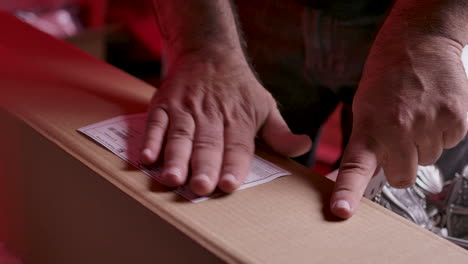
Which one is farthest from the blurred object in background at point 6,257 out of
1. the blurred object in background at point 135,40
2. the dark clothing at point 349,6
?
the blurred object in background at point 135,40

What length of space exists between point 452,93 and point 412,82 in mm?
48

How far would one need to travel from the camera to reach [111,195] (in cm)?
63

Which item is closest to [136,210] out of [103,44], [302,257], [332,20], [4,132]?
[302,257]

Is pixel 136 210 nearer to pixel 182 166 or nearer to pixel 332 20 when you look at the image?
pixel 182 166

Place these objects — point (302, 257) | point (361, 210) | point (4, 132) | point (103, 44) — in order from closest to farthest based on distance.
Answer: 1. point (302, 257)
2. point (361, 210)
3. point (4, 132)
4. point (103, 44)

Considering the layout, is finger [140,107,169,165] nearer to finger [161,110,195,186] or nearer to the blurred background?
finger [161,110,195,186]

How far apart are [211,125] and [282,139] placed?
0.31 feet

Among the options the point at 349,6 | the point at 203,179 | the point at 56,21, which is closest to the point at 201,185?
the point at 203,179

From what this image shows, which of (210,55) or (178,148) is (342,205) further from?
(210,55)

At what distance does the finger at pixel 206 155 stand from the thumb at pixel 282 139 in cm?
7

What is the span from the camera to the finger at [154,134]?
2.24 ft

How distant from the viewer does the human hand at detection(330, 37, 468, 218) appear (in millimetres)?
683

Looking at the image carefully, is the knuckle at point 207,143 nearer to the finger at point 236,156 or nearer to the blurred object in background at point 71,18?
the finger at point 236,156

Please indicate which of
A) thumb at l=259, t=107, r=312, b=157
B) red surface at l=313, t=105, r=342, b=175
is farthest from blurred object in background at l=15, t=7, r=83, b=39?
thumb at l=259, t=107, r=312, b=157
